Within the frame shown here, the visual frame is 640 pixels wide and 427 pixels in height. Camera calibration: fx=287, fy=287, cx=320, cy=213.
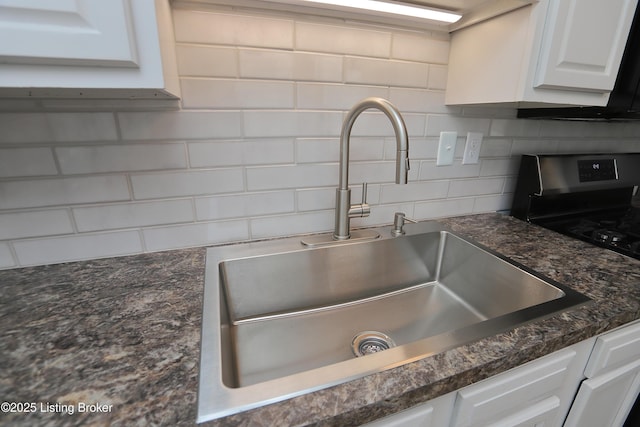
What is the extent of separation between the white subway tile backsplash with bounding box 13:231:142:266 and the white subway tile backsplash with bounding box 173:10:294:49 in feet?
1.87

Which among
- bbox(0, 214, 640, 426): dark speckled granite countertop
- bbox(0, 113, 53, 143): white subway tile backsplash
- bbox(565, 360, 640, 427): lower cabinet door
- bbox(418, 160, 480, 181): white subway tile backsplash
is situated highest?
bbox(0, 113, 53, 143): white subway tile backsplash

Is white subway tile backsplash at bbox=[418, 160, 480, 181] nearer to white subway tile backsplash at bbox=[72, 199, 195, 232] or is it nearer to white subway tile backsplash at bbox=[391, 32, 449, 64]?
white subway tile backsplash at bbox=[391, 32, 449, 64]

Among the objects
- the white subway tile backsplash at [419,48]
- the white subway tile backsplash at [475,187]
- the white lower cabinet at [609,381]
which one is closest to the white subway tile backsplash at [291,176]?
the white subway tile backsplash at [419,48]

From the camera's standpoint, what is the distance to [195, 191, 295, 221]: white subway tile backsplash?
0.88 m

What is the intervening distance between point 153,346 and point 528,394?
75 cm

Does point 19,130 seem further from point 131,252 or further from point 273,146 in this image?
point 273,146

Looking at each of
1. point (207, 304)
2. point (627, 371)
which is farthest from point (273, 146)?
point (627, 371)

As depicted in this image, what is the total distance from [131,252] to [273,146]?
525 mm

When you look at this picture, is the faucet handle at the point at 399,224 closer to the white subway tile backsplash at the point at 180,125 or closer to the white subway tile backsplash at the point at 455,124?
the white subway tile backsplash at the point at 455,124

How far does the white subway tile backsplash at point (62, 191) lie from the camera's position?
717 mm

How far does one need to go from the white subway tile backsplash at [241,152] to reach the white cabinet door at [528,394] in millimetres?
739

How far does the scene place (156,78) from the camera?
1.62ft

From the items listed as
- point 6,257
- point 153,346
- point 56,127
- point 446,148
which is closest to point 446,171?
point 446,148

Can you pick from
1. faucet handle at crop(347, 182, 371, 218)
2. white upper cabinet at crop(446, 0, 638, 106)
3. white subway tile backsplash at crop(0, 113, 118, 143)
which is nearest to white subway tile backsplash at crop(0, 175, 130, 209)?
white subway tile backsplash at crop(0, 113, 118, 143)
